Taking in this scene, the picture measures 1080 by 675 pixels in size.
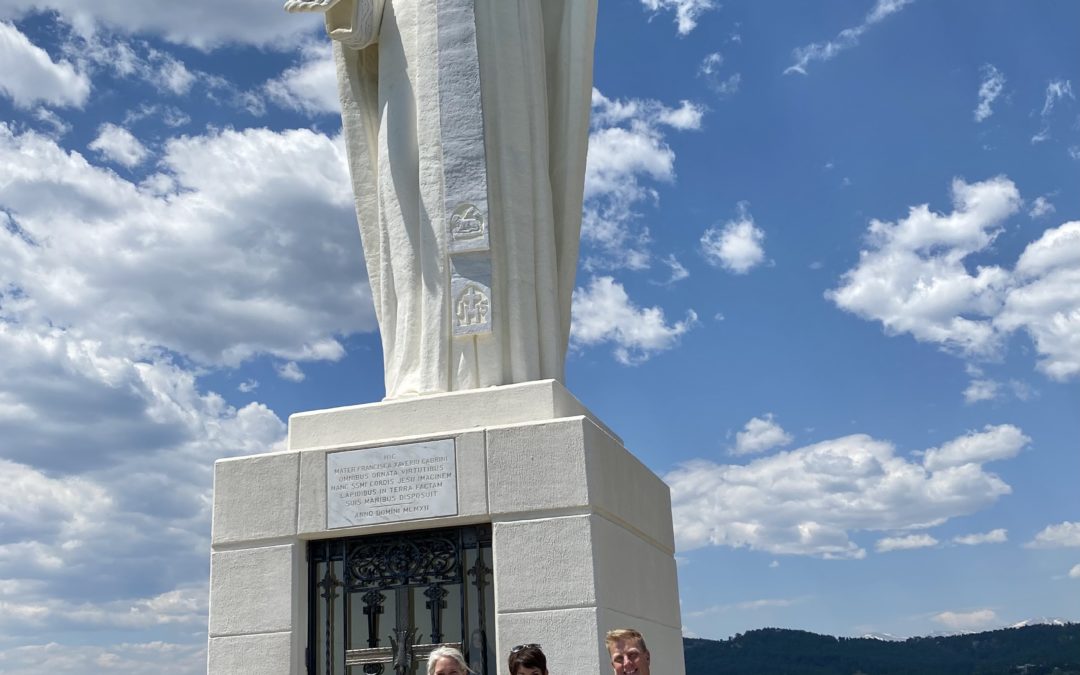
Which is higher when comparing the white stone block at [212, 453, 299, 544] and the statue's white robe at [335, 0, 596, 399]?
the statue's white robe at [335, 0, 596, 399]

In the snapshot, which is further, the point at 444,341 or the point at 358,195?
the point at 358,195

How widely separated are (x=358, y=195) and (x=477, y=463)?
2.91m

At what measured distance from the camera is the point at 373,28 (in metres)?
8.73

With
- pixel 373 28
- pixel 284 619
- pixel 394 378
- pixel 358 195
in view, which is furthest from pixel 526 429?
pixel 373 28

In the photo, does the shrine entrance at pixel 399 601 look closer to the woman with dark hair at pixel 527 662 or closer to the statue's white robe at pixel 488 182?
the statue's white robe at pixel 488 182

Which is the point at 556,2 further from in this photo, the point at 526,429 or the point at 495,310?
the point at 526,429

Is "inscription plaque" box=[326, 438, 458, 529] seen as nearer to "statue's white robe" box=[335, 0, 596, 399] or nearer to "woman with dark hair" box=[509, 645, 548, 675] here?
"statue's white robe" box=[335, 0, 596, 399]

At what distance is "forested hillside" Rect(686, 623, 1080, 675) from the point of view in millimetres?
65000

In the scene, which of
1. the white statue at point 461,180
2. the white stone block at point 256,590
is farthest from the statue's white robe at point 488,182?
the white stone block at point 256,590

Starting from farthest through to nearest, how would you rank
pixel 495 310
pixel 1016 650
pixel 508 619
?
1. pixel 1016 650
2. pixel 495 310
3. pixel 508 619

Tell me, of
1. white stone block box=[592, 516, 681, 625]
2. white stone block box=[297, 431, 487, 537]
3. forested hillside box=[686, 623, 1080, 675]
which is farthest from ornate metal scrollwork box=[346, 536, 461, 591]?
forested hillside box=[686, 623, 1080, 675]

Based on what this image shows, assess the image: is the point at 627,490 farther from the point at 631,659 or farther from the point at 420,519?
the point at 631,659

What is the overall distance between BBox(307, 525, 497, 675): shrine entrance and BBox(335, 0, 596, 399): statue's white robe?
1.20 meters

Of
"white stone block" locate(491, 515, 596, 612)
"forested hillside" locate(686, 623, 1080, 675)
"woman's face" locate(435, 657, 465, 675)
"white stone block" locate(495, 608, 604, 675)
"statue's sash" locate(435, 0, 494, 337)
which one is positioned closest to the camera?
"woman's face" locate(435, 657, 465, 675)
